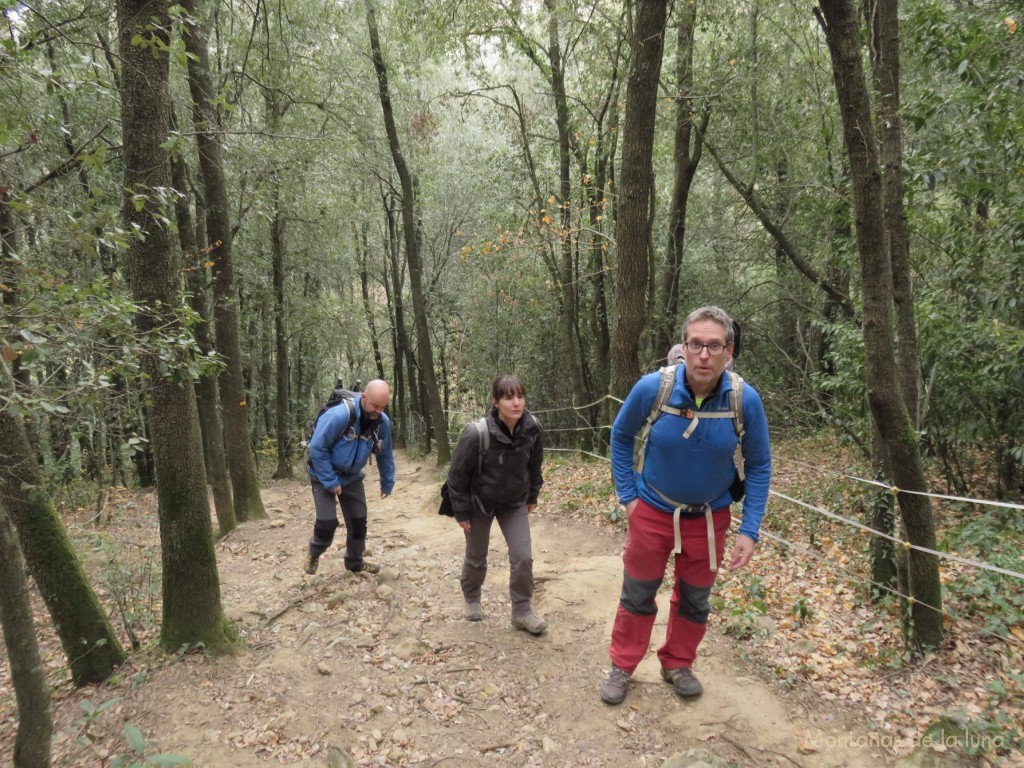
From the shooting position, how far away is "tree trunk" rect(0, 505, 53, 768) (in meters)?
2.77

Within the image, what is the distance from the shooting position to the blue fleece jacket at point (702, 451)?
9.39 feet

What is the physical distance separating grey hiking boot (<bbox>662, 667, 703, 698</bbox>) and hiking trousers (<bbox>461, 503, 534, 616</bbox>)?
123cm

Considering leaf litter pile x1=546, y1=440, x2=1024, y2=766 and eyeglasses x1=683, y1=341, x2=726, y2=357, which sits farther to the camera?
leaf litter pile x1=546, y1=440, x2=1024, y2=766

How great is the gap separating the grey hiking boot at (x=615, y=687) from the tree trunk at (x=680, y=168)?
283 inches

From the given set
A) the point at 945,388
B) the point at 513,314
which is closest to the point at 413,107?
the point at 513,314

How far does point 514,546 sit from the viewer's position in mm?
4152

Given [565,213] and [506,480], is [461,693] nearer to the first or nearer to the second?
[506,480]

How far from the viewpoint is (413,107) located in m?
13.7

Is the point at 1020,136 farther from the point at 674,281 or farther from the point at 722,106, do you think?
the point at 674,281

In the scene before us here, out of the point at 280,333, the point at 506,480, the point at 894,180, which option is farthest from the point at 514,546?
the point at 280,333

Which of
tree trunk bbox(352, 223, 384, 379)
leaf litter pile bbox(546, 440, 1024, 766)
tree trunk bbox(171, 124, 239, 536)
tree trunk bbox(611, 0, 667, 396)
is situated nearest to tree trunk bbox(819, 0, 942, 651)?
leaf litter pile bbox(546, 440, 1024, 766)

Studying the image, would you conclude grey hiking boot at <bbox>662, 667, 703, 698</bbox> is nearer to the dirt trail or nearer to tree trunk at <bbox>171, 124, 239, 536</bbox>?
the dirt trail

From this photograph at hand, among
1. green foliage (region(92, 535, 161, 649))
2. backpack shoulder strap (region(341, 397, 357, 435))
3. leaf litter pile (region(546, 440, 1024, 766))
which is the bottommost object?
leaf litter pile (region(546, 440, 1024, 766))

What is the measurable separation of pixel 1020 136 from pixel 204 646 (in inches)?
295
